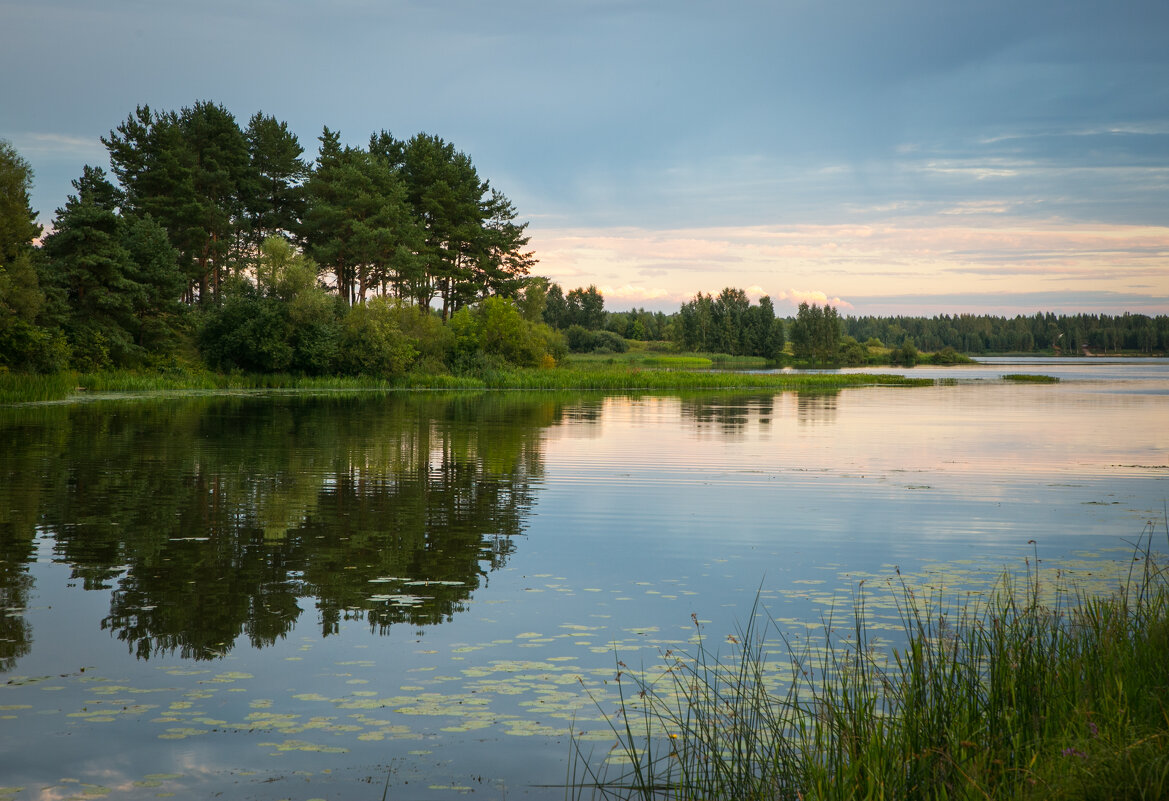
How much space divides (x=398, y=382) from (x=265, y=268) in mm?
11354

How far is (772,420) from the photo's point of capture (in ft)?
113

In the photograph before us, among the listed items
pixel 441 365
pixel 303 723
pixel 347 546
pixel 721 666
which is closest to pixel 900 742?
pixel 721 666

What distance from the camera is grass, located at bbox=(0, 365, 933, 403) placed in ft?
131

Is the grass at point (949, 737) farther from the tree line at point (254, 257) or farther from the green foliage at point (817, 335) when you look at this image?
the green foliage at point (817, 335)

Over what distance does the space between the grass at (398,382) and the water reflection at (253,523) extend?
50.7 ft

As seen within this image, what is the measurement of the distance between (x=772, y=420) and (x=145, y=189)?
49.4 metres

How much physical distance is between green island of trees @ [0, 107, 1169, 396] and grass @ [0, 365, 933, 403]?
27 cm

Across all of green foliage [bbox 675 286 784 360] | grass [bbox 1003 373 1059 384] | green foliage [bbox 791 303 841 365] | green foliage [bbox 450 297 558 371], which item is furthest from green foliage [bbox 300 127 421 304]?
green foliage [bbox 791 303 841 365]

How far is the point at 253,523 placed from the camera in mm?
12430

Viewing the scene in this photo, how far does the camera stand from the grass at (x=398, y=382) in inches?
1574

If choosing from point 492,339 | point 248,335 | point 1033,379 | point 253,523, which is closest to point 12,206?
point 248,335

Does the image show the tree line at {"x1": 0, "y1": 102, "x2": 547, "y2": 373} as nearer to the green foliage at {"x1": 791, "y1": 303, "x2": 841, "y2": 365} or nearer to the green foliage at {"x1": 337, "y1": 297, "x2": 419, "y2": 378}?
the green foliage at {"x1": 337, "y1": 297, "x2": 419, "y2": 378}

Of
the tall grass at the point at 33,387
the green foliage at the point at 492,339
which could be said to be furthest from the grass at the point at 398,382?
the green foliage at the point at 492,339

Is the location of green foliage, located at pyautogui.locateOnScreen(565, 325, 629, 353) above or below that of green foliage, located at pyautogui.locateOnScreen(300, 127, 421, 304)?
below
